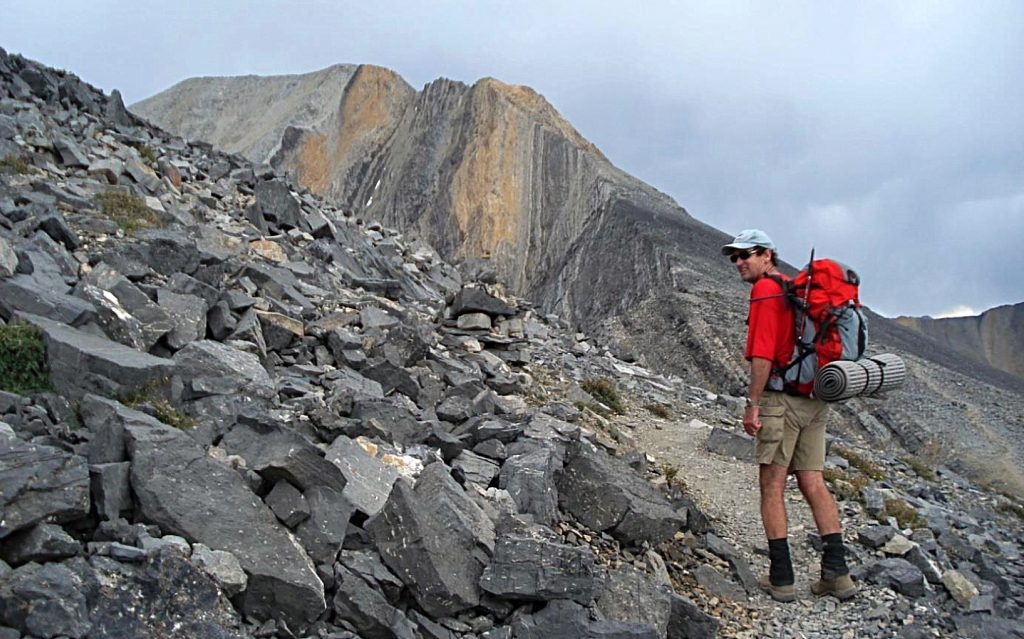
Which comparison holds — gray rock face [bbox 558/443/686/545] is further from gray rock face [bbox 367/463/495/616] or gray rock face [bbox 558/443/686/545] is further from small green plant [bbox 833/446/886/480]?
small green plant [bbox 833/446/886/480]

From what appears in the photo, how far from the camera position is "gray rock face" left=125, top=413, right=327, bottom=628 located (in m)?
3.52

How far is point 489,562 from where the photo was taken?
13.6ft

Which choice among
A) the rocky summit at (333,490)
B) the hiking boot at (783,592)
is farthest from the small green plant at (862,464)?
the hiking boot at (783,592)

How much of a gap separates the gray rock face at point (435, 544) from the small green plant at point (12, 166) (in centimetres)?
830

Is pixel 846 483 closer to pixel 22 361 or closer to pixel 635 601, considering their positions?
pixel 635 601

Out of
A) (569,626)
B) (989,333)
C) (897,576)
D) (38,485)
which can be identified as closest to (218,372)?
(38,485)

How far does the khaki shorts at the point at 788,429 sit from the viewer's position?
5.12 m

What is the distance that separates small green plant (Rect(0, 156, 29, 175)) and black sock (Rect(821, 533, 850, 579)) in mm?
10023

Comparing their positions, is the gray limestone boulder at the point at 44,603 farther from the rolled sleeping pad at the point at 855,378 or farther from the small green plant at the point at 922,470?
the small green plant at the point at 922,470

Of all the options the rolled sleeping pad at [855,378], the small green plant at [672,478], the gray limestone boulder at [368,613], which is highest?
the rolled sleeping pad at [855,378]

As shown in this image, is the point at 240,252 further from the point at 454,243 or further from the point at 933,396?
the point at 454,243

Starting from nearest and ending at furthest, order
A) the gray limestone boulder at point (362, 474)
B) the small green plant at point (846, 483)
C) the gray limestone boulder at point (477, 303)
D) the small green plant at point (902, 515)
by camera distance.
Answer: the gray limestone boulder at point (362, 474) → the small green plant at point (902, 515) → the small green plant at point (846, 483) → the gray limestone boulder at point (477, 303)

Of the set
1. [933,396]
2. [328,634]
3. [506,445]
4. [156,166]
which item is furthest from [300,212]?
[933,396]

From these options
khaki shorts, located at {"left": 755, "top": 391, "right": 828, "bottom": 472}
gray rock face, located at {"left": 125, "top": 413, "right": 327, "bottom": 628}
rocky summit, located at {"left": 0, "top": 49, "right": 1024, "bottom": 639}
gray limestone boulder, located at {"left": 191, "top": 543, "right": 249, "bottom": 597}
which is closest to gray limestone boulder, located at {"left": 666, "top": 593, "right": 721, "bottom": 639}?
rocky summit, located at {"left": 0, "top": 49, "right": 1024, "bottom": 639}
